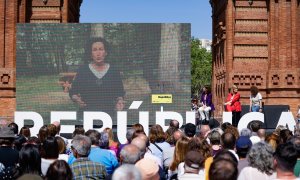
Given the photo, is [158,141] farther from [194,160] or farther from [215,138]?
[194,160]

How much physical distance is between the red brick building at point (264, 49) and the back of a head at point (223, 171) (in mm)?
21021

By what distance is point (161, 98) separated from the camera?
76.4 feet

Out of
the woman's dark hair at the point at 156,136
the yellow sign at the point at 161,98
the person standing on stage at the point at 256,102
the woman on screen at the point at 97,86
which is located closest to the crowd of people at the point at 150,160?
the woman's dark hair at the point at 156,136

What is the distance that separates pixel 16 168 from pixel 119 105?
55.8 feet

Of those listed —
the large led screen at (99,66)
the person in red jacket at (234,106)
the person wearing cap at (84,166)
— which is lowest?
the person wearing cap at (84,166)

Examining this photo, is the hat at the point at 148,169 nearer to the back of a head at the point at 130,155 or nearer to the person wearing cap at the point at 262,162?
the back of a head at the point at 130,155

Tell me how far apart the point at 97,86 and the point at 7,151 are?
15.6m

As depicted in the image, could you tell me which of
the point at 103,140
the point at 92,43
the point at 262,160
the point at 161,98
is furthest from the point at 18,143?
the point at 92,43

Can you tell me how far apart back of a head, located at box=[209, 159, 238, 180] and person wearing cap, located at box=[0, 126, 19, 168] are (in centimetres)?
392

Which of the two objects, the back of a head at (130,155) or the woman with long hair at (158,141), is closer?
the back of a head at (130,155)

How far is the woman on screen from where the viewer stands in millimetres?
23688

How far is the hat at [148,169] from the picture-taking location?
6840 mm

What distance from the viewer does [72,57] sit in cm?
2397

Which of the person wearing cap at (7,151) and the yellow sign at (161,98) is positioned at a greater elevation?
the yellow sign at (161,98)
